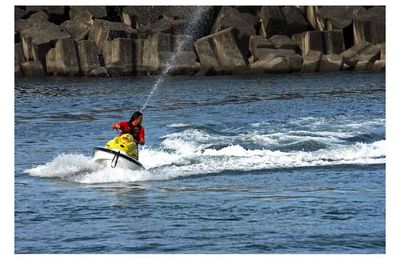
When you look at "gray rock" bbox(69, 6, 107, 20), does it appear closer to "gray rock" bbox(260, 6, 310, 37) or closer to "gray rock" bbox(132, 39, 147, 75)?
Answer: "gray rock" bbox(132, 39, 147, 75)

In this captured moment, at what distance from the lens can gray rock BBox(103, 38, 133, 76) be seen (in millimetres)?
56906

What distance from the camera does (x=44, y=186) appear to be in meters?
22.4

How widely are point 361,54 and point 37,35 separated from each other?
1791 centimetres

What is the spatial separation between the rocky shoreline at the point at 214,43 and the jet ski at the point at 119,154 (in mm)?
31742

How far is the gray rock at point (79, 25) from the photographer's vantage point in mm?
59656

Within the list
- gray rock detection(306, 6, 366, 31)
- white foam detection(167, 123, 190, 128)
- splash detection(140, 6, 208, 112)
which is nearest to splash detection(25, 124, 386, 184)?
white foam detection(167, 123, 190, 128)

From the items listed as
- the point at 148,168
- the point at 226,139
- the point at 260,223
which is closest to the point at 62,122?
the point at 226,139

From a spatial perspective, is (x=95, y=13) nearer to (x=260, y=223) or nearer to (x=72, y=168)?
(x=72, y=168)

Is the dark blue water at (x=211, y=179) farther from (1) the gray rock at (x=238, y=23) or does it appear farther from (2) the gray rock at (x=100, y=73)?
(1) the gray rock at (x=238, y=23)

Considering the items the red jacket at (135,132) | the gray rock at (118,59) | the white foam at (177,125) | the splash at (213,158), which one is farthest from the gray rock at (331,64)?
the red jacket at (135,132)

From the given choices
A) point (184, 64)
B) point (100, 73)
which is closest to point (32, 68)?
point (100, 73)

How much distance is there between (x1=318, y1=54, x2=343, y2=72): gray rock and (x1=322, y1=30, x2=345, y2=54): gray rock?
141 cm

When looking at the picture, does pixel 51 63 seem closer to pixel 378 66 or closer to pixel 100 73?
pixel 100 73

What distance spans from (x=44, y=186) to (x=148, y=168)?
339 cm
